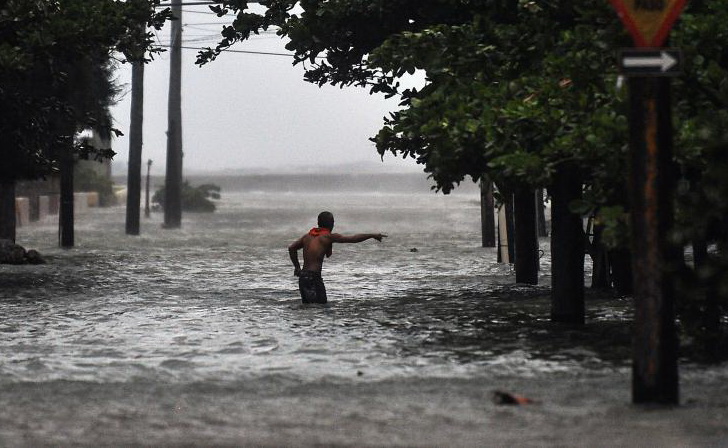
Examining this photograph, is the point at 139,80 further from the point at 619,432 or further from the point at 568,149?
the point at 619,432

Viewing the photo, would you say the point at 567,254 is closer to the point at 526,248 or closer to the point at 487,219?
the point at 526,248

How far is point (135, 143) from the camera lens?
4097cm

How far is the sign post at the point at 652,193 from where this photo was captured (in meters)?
9.66

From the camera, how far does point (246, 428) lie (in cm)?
900

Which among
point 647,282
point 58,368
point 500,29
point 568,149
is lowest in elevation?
point 58,368

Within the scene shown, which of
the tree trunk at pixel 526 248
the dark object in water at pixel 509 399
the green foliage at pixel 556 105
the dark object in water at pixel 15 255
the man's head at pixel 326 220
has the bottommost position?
the dark object in water at pixel 509 399

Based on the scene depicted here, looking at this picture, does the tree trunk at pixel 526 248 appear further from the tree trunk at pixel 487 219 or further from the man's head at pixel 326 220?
the tree trunk at pixel 487 219

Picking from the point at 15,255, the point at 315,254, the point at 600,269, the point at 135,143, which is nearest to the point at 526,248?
the point at 600,269

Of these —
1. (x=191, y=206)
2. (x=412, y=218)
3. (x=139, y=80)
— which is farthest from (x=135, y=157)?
(x=191, y=206)

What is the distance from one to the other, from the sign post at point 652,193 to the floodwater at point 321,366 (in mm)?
316

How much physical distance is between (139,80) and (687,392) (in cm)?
3241

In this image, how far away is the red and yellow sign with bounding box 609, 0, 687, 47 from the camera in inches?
382

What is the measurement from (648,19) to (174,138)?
39.3 meters

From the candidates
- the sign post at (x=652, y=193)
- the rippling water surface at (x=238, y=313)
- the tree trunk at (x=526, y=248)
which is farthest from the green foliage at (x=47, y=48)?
the sign post at (x=652, y=193)
